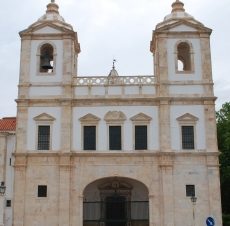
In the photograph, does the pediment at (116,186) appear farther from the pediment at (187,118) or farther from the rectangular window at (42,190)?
the pediment at (187,118)

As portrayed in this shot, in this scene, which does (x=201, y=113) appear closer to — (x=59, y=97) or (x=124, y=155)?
(x=124, y=155)

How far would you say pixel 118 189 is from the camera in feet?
105

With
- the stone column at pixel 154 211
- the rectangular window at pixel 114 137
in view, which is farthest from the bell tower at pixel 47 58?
the stone column at pixel 154 211

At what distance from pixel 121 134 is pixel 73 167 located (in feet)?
11.9

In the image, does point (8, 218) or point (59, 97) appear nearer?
point (59, 97)

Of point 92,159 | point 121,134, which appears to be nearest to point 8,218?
point 92,159

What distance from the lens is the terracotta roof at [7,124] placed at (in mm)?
36741

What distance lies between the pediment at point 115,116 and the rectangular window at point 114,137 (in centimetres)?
51

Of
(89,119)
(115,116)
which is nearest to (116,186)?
(115,116)

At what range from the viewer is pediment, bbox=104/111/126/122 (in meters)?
31.2

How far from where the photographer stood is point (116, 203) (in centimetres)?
3170

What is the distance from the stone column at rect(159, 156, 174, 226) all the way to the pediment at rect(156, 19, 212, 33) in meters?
8.64

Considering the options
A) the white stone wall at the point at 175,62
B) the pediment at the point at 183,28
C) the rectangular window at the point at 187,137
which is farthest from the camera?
the pediment at the point at 183,28

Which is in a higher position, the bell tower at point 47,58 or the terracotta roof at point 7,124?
the bell tower at point 47,58
